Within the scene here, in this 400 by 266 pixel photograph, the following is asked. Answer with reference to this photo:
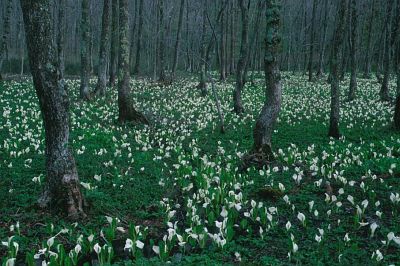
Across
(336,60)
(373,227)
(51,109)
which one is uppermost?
(336,60)

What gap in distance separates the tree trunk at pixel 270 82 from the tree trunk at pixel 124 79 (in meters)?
5.77

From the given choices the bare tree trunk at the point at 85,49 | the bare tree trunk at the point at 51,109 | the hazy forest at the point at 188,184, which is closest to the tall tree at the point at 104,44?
the bare tree trunk at the point at 85,49

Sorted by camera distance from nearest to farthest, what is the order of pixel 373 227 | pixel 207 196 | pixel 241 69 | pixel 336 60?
pixel 373 227, pixel 207 196, pixel 336 60, pixel 241 69

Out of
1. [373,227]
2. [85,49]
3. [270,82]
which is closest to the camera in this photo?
[373,227]

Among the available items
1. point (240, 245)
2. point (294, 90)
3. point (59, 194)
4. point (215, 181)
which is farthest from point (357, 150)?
point (294, 90)

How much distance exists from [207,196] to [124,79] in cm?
794

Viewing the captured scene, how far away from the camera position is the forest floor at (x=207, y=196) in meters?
5.59

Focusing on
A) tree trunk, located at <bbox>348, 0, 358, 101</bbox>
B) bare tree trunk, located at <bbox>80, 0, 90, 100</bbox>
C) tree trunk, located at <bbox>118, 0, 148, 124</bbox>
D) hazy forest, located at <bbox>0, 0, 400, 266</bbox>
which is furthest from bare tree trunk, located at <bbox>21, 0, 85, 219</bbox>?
tree trunk, located at <bbox>348, 0, 358, 101</bbox>

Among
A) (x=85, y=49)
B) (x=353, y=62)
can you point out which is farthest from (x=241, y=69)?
(x=85, y=49)

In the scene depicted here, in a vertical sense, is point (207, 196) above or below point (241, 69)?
below

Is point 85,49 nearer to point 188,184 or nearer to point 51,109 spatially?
point 188,184

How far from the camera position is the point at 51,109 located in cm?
638

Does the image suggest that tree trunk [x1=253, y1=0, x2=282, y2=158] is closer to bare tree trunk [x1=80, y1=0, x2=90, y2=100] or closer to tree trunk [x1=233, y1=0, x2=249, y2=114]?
tree trunk [x1=233, y1=0, x2=249, y2=114]

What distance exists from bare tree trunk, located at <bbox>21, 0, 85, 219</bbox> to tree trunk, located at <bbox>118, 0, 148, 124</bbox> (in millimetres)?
7688
